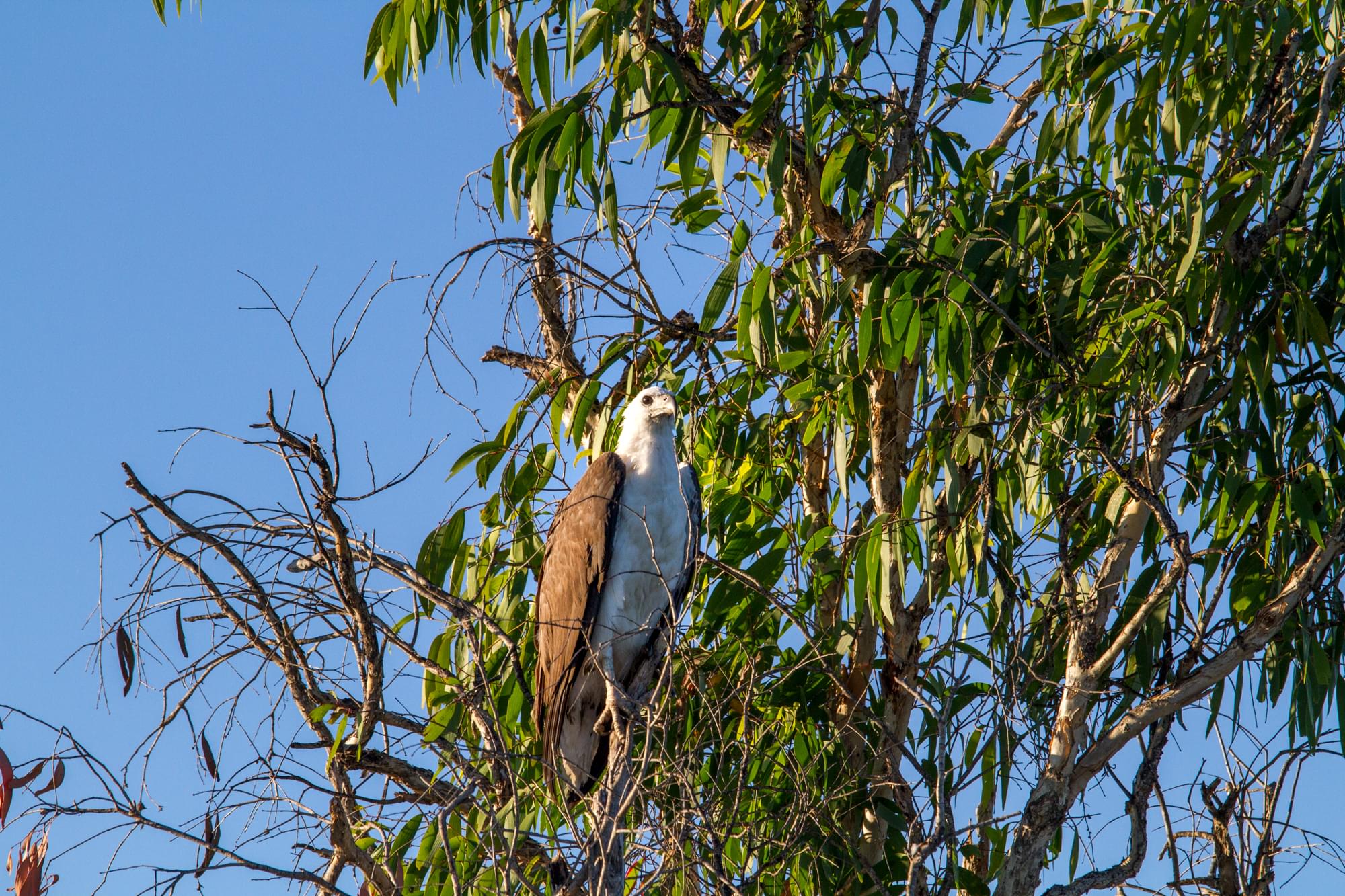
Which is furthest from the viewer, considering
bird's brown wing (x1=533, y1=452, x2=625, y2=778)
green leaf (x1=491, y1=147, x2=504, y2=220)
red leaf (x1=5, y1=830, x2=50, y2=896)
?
bird's brown wing (x1=533, y1=452, x2=625, y2=778)

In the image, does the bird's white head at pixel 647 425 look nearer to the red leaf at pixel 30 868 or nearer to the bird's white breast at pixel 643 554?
the bird's white breast at pixel 643 554

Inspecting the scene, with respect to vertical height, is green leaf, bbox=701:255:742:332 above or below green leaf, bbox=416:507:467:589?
above

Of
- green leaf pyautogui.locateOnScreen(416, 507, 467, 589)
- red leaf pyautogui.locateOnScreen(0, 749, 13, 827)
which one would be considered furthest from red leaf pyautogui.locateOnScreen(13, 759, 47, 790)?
green leaf pyautogui.locateOnScreen(416, 507, 467, 589)

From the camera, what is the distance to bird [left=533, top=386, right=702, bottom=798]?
427 cm

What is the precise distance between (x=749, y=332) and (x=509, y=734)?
1412 millimetres

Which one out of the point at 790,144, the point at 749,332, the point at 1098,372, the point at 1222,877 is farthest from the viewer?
the point at 790,144

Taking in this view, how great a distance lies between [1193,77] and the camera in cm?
393

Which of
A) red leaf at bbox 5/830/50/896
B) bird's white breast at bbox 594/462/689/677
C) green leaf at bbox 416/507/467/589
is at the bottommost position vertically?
red leaf at bbox 5/830/50/896

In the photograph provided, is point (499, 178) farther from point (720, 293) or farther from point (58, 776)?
point (58, 776)

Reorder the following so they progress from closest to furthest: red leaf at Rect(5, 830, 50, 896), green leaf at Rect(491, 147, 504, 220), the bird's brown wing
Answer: red leaf at Rect(5, 830, 50, 896) → green leaf at Rect(491, 147, 504, 220) → the bird's brown wing

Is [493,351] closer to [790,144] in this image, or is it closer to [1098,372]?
[790,144]

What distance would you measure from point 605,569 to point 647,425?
20.3 inches

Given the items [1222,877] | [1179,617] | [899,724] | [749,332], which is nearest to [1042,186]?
[749,332]

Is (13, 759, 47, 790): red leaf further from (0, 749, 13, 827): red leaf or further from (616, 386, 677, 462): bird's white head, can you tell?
(616, 386, 677, 462): bird's white head
